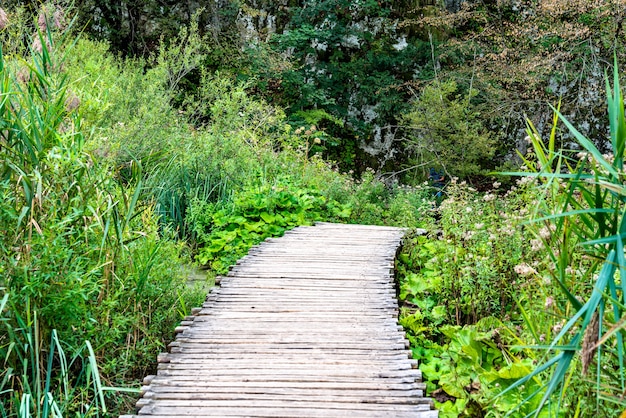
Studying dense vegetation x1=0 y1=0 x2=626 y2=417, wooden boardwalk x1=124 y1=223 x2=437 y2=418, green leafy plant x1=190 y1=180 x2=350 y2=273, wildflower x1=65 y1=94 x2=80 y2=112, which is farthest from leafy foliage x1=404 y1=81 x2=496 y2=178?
wildflower x1=65 y1=94 x2=80 y2=112

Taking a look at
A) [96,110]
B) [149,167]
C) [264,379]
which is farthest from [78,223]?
[149,167]

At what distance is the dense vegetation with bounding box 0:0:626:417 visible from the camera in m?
2.59

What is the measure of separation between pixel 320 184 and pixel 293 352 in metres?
4.80

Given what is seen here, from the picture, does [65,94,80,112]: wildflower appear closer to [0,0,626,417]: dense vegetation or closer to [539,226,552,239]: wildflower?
[0,0,626,417]: dense vegetation

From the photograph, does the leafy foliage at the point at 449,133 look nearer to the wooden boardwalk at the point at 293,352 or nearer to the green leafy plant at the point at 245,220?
the green leafy plant at the point at 245,220

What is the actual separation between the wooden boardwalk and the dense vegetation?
1.20ft

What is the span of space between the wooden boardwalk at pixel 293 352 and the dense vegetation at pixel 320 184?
37 centimetres

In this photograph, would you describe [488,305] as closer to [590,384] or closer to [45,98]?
[590,384]

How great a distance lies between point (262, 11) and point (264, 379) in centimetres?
1248

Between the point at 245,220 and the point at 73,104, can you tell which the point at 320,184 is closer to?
the point at 245,220

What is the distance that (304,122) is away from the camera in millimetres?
12828

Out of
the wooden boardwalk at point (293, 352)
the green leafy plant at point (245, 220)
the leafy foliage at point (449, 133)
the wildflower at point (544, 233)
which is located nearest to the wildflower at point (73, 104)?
the wooden boardwalk at point (293, 352)

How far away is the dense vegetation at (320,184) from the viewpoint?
8.50ft

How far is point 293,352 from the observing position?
326 cm
